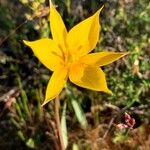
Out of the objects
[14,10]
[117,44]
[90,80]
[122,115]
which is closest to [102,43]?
[117,44]

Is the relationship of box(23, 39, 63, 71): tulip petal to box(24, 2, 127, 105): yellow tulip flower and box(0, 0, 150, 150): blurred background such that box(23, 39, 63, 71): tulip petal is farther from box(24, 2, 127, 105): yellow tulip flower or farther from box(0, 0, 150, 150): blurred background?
box(0, 0, 150, 150): blurred background

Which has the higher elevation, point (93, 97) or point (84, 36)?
point (84, 36)

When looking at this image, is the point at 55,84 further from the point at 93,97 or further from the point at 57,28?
the point at 93,97

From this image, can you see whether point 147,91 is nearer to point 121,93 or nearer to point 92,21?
point 121,93

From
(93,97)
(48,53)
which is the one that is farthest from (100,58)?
(93,97)

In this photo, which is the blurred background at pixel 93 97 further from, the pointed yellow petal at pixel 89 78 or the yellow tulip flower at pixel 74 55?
the pointed yellow petal at pixel 89 78

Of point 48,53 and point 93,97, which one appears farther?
point 93,97

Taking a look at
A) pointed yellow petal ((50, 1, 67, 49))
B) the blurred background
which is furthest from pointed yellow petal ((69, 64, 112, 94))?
the blurred background
